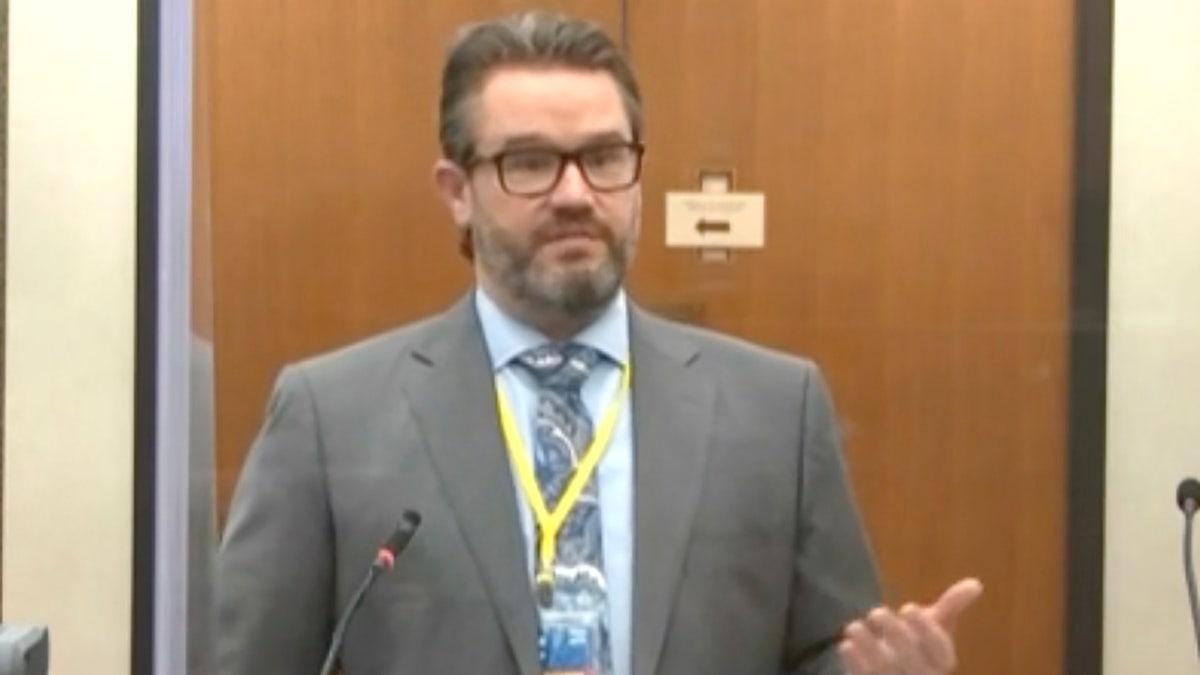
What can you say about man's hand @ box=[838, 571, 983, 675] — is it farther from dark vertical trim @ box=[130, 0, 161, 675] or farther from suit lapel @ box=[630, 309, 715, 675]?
dark vertical trim @ box=[130, 0, 161, 675]

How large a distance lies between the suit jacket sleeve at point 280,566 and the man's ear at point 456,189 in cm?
23

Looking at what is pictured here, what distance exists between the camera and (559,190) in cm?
158

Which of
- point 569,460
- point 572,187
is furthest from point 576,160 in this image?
point 569,460

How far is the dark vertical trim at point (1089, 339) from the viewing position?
7.54 feet

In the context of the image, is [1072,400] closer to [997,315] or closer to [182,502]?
[997,315]

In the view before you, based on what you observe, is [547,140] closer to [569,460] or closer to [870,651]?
[569,460]

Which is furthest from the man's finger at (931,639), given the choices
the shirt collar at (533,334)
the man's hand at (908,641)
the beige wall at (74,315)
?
the beige wall at (74,315)

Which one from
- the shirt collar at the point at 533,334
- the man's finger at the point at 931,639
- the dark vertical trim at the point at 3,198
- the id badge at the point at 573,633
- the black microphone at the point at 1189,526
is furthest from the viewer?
the black microphone at the point at 1189,526

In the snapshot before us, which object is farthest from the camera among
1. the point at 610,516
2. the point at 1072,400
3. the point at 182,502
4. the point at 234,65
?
the point at 1072,400

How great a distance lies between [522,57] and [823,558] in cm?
52

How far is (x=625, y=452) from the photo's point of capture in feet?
5.24

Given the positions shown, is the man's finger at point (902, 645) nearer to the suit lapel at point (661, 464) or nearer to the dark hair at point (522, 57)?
the suit lapel at point (661, 464)

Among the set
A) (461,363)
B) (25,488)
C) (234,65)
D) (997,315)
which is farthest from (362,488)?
(997,315)

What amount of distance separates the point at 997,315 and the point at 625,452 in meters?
0.92
